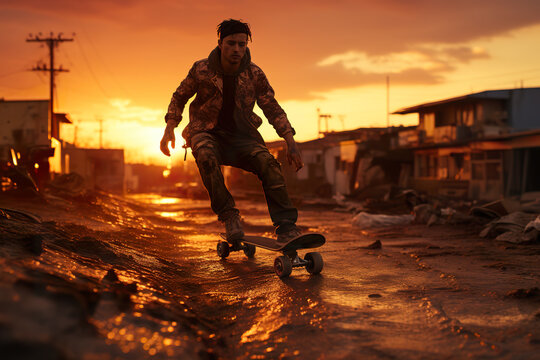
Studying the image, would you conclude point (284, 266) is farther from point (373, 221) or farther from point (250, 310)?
point (373, 221)

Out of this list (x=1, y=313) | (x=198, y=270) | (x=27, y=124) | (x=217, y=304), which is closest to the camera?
(x=1, y=313)

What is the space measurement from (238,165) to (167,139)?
0.77 m

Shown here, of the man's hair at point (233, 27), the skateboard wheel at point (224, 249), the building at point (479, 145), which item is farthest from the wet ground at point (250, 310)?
the building at point (479, 145)

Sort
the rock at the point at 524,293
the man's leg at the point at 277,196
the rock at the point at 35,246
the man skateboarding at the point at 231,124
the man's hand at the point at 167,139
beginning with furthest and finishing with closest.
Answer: the man's hand at the point at 167,139 → the man skateboarding at the point at 231,124 → the man's leg at the point at 277,196 → the rock at the point at 524,293 → the rock at the point at 35,246

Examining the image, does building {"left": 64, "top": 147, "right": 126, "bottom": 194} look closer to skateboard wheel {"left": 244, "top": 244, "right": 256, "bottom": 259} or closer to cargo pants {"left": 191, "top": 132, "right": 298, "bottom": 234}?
skateboard wheel {"left": 244, "top": 244, "right": 256, "bottom": 259}

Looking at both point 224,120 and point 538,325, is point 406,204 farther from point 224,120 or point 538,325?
point 538,325

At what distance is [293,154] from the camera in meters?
4.56

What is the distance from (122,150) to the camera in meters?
48.8

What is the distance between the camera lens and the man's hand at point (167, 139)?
4699 millimetres

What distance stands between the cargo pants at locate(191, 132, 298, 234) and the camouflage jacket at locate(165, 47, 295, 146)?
0.68 ft

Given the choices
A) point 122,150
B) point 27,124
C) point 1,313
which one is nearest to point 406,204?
point 27,124

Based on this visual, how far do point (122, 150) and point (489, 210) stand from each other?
43705 millimetres

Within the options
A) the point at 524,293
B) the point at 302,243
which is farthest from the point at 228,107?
the point at 524,293

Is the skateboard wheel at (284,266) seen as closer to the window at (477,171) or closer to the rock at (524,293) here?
the rock at (524,293)
